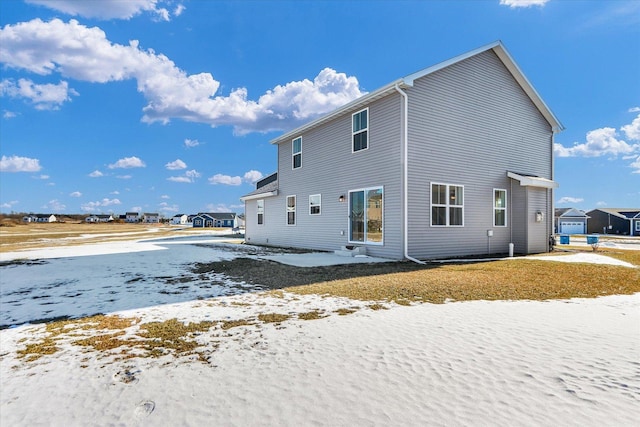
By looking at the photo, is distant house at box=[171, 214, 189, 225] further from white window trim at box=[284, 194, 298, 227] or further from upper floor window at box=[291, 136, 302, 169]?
upper floor window at box=[291, 136, 302, 169]

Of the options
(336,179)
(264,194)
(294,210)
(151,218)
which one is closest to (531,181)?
(336,179)

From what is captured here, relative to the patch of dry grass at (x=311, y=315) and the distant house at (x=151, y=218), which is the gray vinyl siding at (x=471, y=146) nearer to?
the patch of dry grass at (x=311, y=315)

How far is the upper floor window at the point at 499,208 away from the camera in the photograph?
13.4 metres

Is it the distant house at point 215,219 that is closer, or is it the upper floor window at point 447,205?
the upper floor window at point 447,205

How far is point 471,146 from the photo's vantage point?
1268 cm

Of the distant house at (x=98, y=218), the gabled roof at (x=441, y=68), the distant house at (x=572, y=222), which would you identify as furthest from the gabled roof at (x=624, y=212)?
the distant house at (x=98, y=218)

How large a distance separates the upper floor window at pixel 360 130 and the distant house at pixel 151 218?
372ft

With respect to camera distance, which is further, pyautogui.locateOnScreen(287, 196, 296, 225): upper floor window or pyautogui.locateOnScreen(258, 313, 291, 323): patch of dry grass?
pyautogui.locateOnScreen(287, 196, 296, 225): upper floor window

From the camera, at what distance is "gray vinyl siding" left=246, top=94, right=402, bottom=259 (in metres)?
11.3

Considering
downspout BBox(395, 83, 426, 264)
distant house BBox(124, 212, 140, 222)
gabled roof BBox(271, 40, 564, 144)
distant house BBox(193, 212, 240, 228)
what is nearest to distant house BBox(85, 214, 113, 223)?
distant house BBox(124, 212, 140, 222)

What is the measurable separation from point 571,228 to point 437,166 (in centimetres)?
3955

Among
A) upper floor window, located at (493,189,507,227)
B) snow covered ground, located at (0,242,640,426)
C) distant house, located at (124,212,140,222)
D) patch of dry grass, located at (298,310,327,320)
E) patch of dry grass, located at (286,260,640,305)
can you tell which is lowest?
snow covered ground, located at (0,242,640,426)

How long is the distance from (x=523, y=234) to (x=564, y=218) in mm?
35852

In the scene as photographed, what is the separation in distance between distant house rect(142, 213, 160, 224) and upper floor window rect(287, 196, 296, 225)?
108 metres
